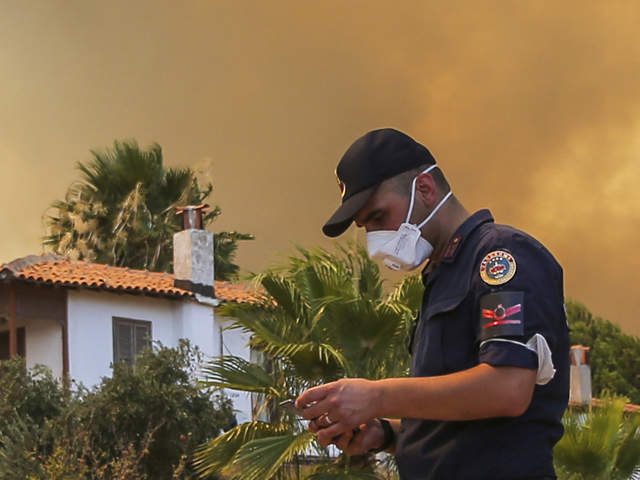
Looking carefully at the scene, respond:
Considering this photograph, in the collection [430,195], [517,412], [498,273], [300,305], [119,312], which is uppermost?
[119,312]

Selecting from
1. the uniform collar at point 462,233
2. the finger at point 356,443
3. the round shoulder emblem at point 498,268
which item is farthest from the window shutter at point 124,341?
the round shoulder emblem at point 498,268

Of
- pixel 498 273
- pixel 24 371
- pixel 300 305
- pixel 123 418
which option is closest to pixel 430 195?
pixel 498 273

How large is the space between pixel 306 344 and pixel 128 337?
11.1 meters

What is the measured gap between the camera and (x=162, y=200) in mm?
28938

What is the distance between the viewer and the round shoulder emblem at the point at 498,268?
87.7 inches

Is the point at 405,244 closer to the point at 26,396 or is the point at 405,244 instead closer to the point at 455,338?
the point at 455,338

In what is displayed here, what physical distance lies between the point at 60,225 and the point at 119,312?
893cm

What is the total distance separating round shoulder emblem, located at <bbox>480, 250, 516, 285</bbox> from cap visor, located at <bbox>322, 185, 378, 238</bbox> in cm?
35

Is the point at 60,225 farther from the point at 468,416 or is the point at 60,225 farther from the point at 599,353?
the point at 468,416

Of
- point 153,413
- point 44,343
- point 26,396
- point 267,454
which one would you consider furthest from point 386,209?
point 44,343

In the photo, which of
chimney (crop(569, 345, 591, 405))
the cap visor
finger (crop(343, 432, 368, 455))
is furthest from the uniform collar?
chimney (crop(569, 345, 591, 405))

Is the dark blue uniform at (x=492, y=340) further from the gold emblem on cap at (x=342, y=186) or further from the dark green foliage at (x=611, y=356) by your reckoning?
the dark green foliage at (x=611, y=356)

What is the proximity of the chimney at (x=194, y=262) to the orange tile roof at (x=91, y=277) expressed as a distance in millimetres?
282

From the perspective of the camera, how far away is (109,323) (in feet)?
68.1
